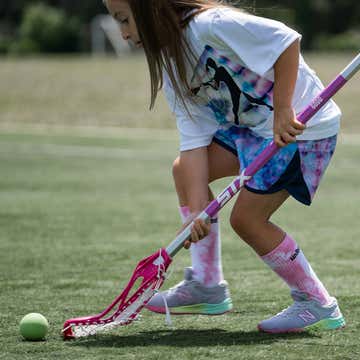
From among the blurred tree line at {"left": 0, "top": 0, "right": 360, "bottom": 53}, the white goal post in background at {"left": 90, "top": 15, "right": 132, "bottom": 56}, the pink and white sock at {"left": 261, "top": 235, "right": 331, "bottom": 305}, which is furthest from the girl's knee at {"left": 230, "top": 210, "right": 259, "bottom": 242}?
the white goal post in background at {"left": 90, "top": 15, "right": 132, "bottom": 56}

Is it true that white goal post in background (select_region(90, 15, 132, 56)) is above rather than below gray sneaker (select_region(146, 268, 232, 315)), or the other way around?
below

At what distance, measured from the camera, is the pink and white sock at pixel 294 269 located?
13.0 feet

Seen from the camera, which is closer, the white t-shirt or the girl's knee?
the white t-shirt

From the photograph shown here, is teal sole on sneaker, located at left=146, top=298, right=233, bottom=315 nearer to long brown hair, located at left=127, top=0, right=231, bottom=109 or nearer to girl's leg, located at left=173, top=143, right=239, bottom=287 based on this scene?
girl's leg, located at left=173, top=143, right=239, bottom=287

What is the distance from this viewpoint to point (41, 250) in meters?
6.01

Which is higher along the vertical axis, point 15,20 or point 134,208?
point 134,208

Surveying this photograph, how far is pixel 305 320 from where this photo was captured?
3990mm

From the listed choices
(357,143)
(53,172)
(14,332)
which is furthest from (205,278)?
(357,143)

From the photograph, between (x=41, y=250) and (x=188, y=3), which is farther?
(x=41, y=250)

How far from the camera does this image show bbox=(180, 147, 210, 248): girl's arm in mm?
4035

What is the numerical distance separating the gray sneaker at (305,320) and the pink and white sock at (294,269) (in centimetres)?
4

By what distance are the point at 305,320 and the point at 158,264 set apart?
1.98 ft

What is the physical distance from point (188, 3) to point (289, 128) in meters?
0.59

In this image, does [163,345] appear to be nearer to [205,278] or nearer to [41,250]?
[205,278]
